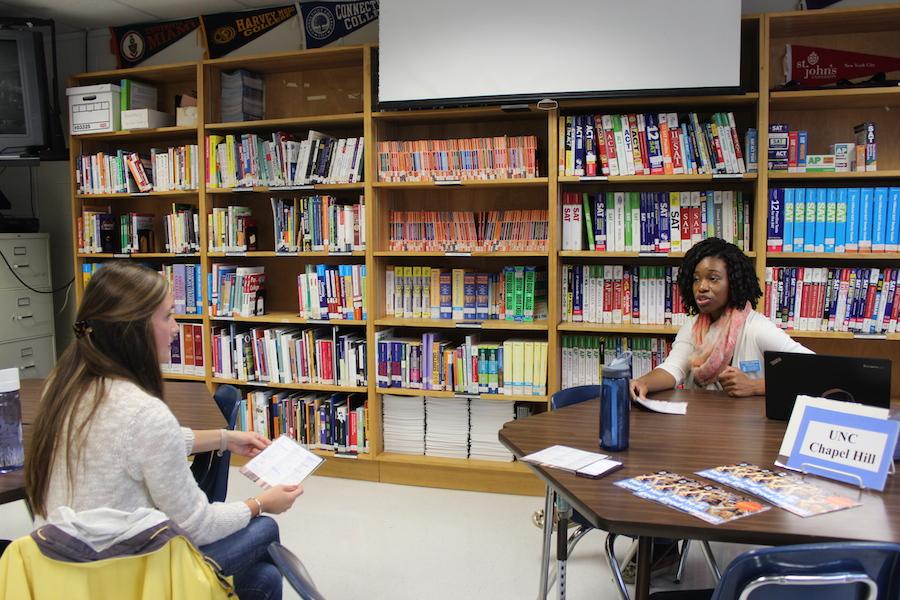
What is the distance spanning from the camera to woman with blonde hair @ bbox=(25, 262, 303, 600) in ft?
4.79

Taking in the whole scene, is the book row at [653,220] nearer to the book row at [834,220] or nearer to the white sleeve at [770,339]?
the book row at [834,220]

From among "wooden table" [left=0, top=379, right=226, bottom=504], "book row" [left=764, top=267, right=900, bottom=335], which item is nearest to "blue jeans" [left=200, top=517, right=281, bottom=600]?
"wooden table" [left=0, top=379, right=226, bottom=504]

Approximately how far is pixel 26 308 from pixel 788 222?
15.0 ft

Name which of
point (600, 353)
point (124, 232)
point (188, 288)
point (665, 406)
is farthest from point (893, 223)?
point (124, 232)

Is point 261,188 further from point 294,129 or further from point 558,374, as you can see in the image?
point 558,374

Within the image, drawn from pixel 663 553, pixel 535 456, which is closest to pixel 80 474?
pixel 535 456

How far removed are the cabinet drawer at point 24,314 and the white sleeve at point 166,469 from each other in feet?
11.7

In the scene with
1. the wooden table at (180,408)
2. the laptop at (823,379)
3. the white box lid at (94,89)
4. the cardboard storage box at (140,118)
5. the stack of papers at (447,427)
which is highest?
the white box lid at (94,89)

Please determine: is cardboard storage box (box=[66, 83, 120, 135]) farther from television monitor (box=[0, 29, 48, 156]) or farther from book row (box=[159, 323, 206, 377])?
book row (box=[159, 323, 206, 377])

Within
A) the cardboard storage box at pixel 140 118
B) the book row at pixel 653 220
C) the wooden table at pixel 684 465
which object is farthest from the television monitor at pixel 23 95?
the wooden table at pixel 684 465

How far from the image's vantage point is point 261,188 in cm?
393

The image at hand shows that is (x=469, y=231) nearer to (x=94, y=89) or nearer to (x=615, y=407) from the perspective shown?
(x=615, y=407)

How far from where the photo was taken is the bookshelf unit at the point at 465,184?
333 centimetres

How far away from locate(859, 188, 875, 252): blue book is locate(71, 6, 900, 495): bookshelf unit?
8cm
